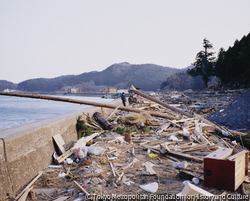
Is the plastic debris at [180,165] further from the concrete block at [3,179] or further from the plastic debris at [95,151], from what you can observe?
the concrete block at [3,179]

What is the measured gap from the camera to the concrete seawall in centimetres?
256

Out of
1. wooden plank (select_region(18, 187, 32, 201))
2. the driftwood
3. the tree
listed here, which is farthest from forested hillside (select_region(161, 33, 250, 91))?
wooden plank (select_region(18, 187, 32, 201))

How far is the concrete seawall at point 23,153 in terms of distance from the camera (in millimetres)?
2559

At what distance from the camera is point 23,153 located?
115 inches

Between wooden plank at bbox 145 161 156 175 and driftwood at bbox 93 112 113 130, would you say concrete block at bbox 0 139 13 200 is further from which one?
driftwood at bbox 93 112 113 130

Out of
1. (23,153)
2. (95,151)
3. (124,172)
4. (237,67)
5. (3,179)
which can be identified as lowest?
(124,172)

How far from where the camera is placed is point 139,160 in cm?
394

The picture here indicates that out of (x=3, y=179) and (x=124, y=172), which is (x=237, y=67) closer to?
(x=124, y=172)

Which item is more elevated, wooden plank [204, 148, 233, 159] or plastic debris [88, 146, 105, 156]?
wooden plank [204, 148, 233, 159]

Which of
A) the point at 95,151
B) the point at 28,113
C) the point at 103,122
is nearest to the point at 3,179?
the point at 95,151

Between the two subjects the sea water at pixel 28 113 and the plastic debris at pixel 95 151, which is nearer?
the plastic debris at pixel 95 151

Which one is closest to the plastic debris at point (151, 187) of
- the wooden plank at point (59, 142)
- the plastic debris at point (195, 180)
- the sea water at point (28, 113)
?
the plastic debris at point (195, 180)

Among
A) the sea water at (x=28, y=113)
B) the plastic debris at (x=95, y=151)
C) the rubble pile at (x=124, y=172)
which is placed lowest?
the sea water at (x=28, y=113)

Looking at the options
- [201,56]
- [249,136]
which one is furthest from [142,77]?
[249,136]
